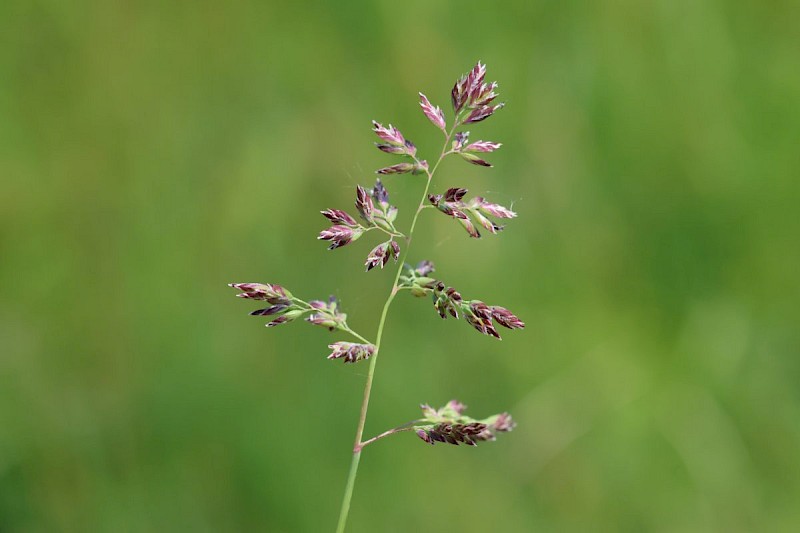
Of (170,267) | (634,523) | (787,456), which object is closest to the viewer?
(170,267)

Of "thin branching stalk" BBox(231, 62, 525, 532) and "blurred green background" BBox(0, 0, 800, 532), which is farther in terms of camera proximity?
"blurred green background" BBox(0, 0, 800, 532)

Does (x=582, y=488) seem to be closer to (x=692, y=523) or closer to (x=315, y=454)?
(x=692, y=523)

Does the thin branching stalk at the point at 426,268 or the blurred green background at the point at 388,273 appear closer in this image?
the thin branching stalk at the point at 426,268

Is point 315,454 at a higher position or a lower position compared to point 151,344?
lower

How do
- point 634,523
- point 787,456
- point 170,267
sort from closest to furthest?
point 170,267
point 634,523
point 787,456

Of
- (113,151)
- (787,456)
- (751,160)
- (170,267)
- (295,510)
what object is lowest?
(295,510)

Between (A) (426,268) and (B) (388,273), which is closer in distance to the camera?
(A) (426,268)

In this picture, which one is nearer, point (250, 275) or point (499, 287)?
point (250, 275)

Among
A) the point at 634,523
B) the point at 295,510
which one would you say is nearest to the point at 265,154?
the point at 295,510
